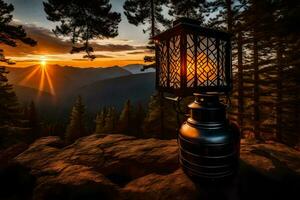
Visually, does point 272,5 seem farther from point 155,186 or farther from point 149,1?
point 149,1

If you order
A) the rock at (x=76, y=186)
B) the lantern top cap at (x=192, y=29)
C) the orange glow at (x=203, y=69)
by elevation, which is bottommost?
the rock at (x=76, y=186)

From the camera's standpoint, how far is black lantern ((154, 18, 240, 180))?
2604 mm

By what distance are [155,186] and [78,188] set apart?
4.33 feet

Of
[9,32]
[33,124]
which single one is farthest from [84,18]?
[33,124]

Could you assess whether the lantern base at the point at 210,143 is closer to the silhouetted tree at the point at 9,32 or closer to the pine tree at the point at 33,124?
the silhouetted tree at the point at 9,32

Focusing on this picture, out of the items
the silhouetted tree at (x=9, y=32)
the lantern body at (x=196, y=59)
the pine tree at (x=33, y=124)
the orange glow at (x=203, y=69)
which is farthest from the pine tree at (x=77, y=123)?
the orange glow at (x=203, y=69)

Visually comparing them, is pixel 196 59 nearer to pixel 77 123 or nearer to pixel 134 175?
pixel 134 175

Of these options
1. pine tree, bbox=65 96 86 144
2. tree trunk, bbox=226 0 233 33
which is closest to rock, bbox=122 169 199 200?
tree trunk, bbox=226 0 233 33

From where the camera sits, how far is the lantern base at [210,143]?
2.57 meters

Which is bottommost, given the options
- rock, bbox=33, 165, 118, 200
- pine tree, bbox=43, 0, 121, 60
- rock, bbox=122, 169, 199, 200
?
rock, bbox=33, 165, 118, 200

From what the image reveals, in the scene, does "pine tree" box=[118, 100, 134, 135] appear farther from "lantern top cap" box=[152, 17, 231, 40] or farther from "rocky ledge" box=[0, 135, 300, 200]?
"lantern top cap" box=[152, 17, 231, 40]

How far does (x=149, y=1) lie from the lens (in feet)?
53.1

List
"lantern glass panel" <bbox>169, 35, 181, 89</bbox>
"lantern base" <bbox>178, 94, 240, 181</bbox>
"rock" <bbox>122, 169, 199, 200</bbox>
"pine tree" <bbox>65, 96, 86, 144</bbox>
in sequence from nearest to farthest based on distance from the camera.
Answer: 1. "lantern base" <bbox>178, 94, 240, 181</bbox>
2. "rock" <bbox>122, 169, 199, 200</bbox>
3. "lantern glass panel" <bbox>169, 35, 181, 89</bbox>
4. "pine tree" <bbox>65, 96, 86, 144</bbox>

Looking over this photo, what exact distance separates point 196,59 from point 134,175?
234cm
